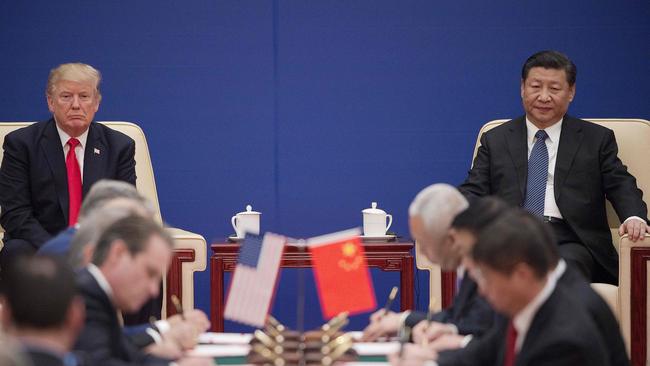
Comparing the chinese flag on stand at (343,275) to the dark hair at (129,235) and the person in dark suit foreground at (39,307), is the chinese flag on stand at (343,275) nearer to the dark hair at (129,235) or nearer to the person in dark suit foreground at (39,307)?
the dark hair at (129,235)

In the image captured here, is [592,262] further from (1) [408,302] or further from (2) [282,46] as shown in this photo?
(2) [282,46]

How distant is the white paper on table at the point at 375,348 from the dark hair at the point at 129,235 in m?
0.81

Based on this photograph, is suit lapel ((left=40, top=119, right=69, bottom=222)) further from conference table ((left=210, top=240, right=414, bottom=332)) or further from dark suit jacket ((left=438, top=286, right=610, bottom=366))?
dark suit jacket ((left=438, top=286, right=610, bottom=366))

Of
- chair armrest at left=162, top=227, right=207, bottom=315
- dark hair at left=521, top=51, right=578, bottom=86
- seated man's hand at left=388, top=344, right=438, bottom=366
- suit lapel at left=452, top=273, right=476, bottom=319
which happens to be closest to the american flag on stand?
seated man's hand at left=388, top=344, right=438, bottom=366

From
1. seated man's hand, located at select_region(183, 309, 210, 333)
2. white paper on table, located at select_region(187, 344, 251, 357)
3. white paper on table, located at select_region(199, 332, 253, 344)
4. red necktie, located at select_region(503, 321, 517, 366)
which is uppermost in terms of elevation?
red necktie, located at select_region(503, 321, 517, 366)

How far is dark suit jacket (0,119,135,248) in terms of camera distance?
552 centimetres

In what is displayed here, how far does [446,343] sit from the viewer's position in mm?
3619

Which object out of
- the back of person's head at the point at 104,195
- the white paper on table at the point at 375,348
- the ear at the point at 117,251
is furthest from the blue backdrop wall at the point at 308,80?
the ear at the point at 117,251

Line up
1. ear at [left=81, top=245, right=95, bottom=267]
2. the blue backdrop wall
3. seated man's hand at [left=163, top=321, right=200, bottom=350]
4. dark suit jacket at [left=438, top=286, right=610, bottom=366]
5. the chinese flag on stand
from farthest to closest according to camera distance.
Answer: the blue backdrop wall, the chinese flag on stand, seated man's hand at [left=163, top=321, right=200, bottom=350], ear at [left=81, top=245, right=95, bottom=267], dark suit jacket at [left=438, top=286, right=610, bottom=366]

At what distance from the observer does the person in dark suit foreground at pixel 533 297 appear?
8.71ft

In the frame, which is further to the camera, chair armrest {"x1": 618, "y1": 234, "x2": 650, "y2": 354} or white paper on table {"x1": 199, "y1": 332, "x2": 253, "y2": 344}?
chair armrest {"x1": 618, "y1": 234, "x2": 650, "y2": 354}

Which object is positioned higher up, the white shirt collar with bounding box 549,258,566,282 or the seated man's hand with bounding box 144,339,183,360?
the white shirt collar with bounding box 549,258,566,282

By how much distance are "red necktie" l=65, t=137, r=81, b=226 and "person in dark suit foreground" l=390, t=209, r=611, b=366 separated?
10.5 ft

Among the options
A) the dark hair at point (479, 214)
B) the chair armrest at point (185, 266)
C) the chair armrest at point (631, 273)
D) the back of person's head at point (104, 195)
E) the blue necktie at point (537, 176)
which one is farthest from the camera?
the blue necktie at point (537, 176)
